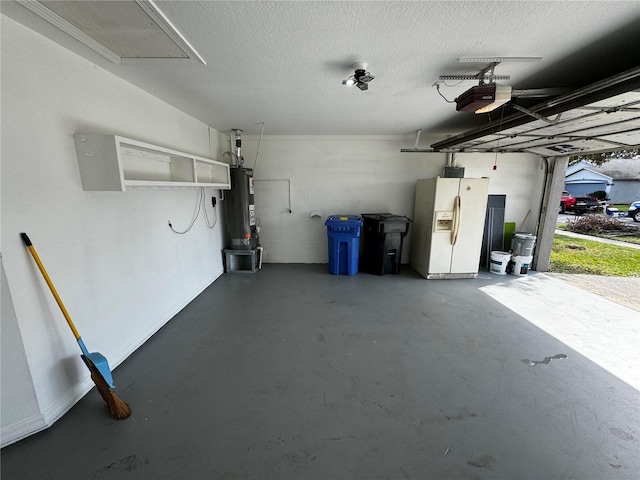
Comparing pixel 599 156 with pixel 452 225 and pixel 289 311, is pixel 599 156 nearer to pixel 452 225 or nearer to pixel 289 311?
pixel 452 225

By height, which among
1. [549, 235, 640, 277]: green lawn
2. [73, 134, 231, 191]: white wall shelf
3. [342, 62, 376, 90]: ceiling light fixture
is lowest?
[549, 235, 640, 277]: green lawn

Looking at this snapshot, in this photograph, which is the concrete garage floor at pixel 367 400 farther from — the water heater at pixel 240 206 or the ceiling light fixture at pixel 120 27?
the ceiling light fixture at pixel 120 27

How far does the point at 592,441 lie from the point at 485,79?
262cm

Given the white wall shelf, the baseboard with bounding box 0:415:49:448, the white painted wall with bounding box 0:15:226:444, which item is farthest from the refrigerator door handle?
the baseboard with bounding box 0:415:49:448

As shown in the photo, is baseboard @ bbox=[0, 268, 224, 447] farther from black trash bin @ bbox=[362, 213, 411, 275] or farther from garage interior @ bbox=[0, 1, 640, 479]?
black trash bin @ bbox=[362, 213, 411, 275]

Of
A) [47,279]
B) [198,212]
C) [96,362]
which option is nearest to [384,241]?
[198,212]

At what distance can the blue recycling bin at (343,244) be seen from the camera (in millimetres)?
4258

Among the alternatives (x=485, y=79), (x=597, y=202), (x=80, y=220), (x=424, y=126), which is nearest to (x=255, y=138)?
(x=424, y=126)

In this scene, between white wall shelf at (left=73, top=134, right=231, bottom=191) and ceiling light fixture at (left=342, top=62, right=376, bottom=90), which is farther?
ceiling light fixture at (left=342, top=62, right=376, bottom=90)

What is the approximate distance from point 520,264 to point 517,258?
0.37ft

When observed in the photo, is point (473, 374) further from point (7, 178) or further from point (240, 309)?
point (7, 178)

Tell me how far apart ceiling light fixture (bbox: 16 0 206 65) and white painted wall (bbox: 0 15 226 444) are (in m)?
0.27

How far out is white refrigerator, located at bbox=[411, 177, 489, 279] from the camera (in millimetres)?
3916

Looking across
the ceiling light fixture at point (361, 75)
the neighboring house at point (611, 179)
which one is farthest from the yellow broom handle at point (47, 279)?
the neighboring house at point (611, 179)
